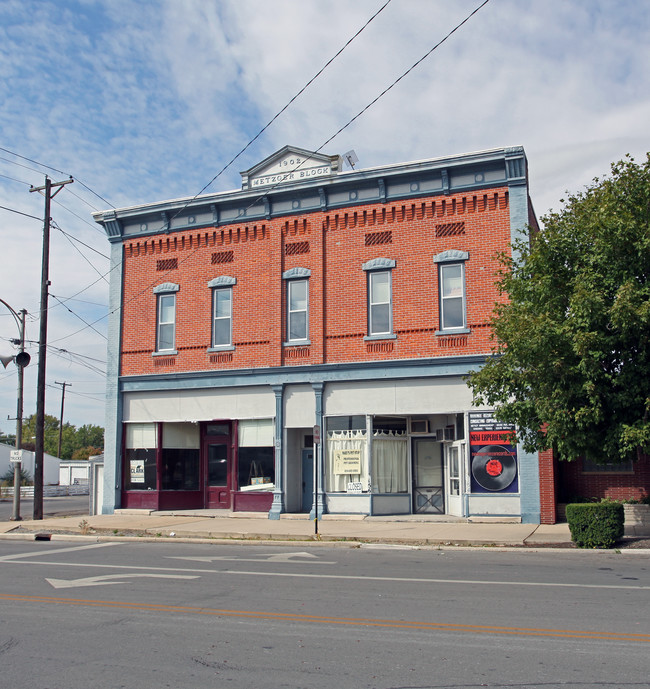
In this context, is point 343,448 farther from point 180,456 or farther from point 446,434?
point 180,456

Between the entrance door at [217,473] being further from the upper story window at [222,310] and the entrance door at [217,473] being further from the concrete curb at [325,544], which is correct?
A: the concrete curb at [325,544]

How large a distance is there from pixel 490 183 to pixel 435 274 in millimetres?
2856

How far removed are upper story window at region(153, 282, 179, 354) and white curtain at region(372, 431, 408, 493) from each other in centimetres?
742

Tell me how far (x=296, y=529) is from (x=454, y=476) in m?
4.78

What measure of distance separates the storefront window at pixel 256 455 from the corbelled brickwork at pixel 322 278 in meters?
1.87

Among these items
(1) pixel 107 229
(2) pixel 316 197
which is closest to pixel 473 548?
(2) pixel 316 197

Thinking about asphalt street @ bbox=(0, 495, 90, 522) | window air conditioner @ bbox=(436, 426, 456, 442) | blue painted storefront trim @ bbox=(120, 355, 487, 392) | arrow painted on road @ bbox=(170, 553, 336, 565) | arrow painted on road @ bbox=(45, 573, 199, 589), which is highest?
blue painted storefront trim @ bbox=(120, 355, 487, 392)

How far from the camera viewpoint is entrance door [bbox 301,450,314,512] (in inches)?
859

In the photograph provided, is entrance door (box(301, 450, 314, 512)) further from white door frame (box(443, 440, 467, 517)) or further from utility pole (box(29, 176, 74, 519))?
utility pole (box(29, 176, 74, 519))

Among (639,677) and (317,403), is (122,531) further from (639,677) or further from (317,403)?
(639,677)

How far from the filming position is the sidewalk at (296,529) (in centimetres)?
1619

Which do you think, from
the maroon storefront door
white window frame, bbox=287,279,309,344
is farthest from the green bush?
the maroon storefront door

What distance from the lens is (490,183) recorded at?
2008 centimetres

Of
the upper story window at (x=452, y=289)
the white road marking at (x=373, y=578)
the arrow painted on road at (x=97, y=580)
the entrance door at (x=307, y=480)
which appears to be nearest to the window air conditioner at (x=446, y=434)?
the upper story window at (x=452, y=289)
